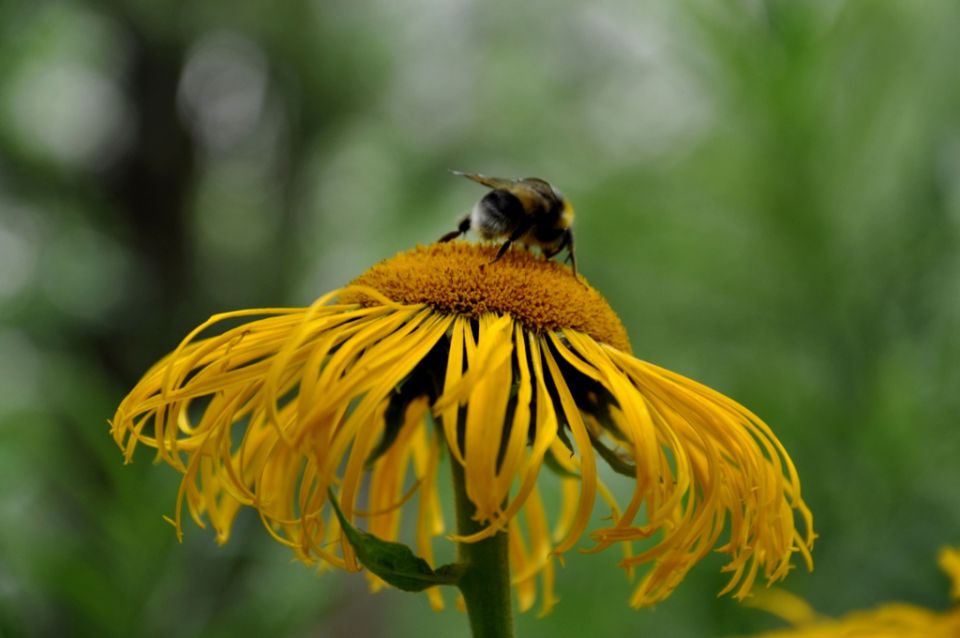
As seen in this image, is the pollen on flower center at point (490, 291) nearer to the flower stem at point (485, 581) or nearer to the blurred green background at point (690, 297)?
the flower stem at point (485, 581)

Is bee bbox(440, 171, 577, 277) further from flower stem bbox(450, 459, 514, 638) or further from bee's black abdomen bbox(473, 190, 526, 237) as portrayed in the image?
flower stem bbox(450, 459, 514, 638)

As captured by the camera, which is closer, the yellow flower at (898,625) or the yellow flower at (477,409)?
the yellow flower at (477,409)

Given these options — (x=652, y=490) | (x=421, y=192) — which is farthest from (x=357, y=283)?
(x=421, y=192)

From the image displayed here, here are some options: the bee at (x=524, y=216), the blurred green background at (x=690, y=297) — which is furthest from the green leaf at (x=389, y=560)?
the blurred green background at (x=690, y=297)

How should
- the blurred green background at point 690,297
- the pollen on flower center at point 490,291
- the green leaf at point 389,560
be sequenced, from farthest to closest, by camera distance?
the blurred green background at point 690,297 → the pollen on flower center at point 490,291 → the green leaf at point 389,560

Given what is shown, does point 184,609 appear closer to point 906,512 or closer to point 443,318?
point 906,512

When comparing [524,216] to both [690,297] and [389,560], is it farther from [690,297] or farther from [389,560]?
[690,297]
